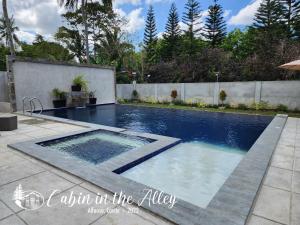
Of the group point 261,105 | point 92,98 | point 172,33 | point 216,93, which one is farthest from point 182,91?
point 172,33

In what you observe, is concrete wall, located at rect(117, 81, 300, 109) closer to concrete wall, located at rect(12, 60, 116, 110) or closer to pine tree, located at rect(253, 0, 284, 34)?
concrete wall, located at rect(12, 60, 116, 110)

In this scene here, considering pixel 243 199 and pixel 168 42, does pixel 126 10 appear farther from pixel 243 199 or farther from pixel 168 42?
pixel 243 199

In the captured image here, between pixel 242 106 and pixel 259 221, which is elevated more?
pixel 242 106

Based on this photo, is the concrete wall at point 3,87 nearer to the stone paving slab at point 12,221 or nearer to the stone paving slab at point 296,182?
the stone paving slab at point 12,221

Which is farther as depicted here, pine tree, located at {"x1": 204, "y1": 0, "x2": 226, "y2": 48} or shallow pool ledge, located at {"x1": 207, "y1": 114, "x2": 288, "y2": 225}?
pine tree, located at {"x1": 204, "y1": 0, "x2": 226, "y2": 48}

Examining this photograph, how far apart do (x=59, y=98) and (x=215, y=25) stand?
20835mm

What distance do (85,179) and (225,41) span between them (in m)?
27.5

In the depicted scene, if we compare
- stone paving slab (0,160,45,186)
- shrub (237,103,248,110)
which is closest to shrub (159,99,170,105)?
shrub (237,103,248,110)

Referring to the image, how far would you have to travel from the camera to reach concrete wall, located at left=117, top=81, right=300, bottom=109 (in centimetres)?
1012

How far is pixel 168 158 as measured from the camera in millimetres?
3955

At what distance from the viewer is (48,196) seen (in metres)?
2.26

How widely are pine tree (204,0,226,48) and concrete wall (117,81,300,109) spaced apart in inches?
520

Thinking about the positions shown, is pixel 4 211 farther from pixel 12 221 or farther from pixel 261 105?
pixel 261 105

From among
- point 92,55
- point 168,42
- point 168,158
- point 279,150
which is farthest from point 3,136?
point 168,42
